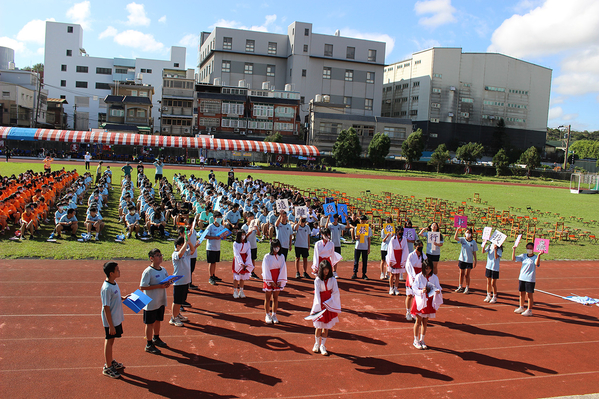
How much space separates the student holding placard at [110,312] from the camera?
6.11 metres

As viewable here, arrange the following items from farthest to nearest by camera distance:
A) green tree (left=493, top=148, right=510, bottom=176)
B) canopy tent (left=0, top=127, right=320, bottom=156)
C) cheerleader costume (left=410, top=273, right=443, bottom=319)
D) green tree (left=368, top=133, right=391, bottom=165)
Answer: green tree (left=493, top=148, right=510, bottom=176) < green tree (left=368, top=133, right=391, bottom=165) < canopy tent (left=0, top=127, right=320, bottom=156) < cheerleader costume (left=410, top=273, right=443, bottom=319)

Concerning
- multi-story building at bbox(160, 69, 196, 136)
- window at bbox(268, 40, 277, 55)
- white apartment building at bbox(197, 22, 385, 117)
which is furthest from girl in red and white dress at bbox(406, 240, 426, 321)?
window at bbox(268, 40, 277, 55)

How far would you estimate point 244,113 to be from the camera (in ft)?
237

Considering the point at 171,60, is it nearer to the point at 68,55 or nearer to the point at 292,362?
the point at 68,55

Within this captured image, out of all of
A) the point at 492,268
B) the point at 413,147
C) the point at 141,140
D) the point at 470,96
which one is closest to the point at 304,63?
the point at 413,147

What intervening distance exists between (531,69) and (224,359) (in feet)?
346

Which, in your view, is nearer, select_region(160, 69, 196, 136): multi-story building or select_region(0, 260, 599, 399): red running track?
select_region(0, 260, 599, 399): red running track

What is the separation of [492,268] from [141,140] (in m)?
52.9

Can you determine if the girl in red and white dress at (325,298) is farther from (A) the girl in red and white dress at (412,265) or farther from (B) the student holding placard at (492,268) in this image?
(B) the student holding placard at (492,268)

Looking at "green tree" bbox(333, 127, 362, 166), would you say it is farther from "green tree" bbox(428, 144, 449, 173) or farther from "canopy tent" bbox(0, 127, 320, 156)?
"green tree" bbox(428, 144, 449, 173)

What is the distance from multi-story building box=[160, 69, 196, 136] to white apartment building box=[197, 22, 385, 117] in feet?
41.1

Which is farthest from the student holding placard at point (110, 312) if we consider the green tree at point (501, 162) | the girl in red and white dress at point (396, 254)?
the green tree at point (501, 162)

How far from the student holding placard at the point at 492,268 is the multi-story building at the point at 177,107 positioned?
220ft

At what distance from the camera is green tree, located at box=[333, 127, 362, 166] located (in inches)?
2446
